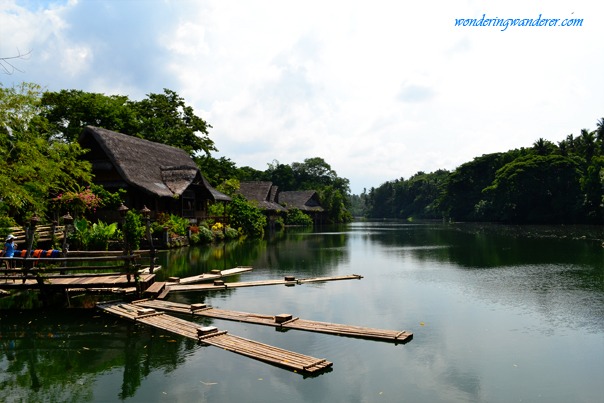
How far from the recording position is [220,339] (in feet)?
32.4

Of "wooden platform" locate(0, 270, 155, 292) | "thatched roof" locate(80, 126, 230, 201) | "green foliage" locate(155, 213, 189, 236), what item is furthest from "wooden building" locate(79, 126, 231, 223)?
"wooden platform" locate(0, 270, 155, 292)

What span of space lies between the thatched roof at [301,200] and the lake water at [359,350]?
52.1 m

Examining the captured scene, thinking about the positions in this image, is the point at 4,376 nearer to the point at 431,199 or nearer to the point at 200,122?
the point at 200,122

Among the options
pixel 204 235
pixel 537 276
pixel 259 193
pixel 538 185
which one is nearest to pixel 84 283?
pixel 537 276

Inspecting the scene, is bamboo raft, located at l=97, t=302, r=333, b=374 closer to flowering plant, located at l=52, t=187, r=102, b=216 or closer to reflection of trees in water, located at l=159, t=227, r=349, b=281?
reflection of trees in water, located at l=159, t=227, r=349, b=281

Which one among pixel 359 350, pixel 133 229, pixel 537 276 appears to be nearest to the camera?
pixel 359 350

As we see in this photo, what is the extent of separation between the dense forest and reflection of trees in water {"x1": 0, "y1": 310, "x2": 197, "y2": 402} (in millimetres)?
5513

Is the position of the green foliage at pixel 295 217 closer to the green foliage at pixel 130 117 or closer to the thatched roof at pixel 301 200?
the thatched roof at pixel 301 200

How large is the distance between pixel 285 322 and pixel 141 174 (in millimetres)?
22307

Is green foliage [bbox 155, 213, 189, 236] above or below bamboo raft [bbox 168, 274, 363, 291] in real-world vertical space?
above

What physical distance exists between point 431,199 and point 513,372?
105m

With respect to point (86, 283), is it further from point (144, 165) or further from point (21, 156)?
point (144, 165)

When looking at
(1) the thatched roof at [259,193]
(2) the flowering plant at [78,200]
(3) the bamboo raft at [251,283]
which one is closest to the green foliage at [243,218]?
(1) the thatched roof at [259,193]

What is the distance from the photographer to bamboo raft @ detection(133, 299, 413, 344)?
33.1ft
